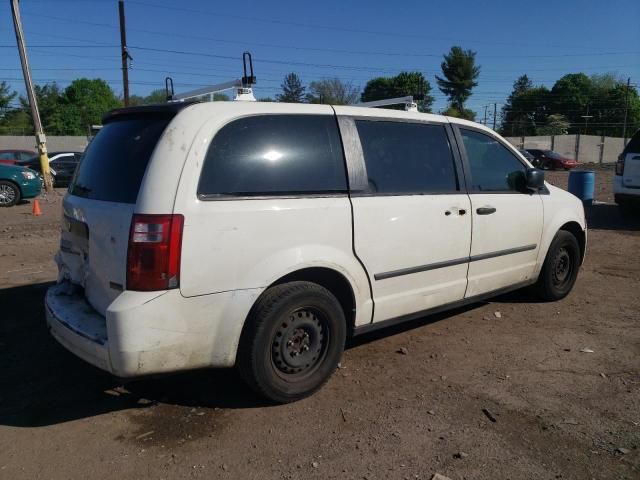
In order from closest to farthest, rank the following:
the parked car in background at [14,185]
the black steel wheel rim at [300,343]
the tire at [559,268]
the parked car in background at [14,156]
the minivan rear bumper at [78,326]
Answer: the minivan rear bumper at [78,326], the black steel wheel rim at [300,343], the tire at [559,268], the parked car in background at [14,185], the parked car in background at [14,156]

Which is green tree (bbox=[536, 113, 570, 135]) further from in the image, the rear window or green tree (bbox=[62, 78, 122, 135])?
the rear window

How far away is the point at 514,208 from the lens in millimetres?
4609

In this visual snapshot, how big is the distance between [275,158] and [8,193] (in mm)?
13010

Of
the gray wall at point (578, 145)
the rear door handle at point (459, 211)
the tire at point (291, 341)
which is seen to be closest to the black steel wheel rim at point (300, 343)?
the tire at point (291, 341)

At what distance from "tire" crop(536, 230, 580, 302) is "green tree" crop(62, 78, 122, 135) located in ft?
200

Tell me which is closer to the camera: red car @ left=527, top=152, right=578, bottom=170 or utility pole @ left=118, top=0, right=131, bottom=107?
utility pole @ left=118, top=0, right=131, bottom=107

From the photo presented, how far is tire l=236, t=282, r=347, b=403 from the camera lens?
3.09 metres

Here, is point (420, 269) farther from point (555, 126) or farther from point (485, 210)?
point (555, 126)

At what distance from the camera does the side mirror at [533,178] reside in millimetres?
4680

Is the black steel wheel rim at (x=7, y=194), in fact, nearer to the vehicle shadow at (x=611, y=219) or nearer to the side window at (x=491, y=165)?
the side window at (x=491, y=165)

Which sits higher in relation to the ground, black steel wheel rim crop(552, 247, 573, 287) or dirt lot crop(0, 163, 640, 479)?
black steel wheel rim crop(552, 247, 573, 287)

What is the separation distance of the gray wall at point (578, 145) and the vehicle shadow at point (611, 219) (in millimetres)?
39580

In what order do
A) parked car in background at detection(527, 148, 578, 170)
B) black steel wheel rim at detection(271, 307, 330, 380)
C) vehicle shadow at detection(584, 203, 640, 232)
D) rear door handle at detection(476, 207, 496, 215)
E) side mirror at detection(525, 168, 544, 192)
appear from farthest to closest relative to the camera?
parked car in background at detection(527, 148, 578, 170)
vehicle shadow at detection(584, 203, 640, 232)
side mirror at detection(525, 168, 544, 192)
rear door handle at detection(476, 207, 496, 215)
black steel wheel rim at detection(271, 307, 330, 380)

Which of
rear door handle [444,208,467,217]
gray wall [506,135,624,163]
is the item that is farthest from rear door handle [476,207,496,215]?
gray wall [506,135,624,163]
